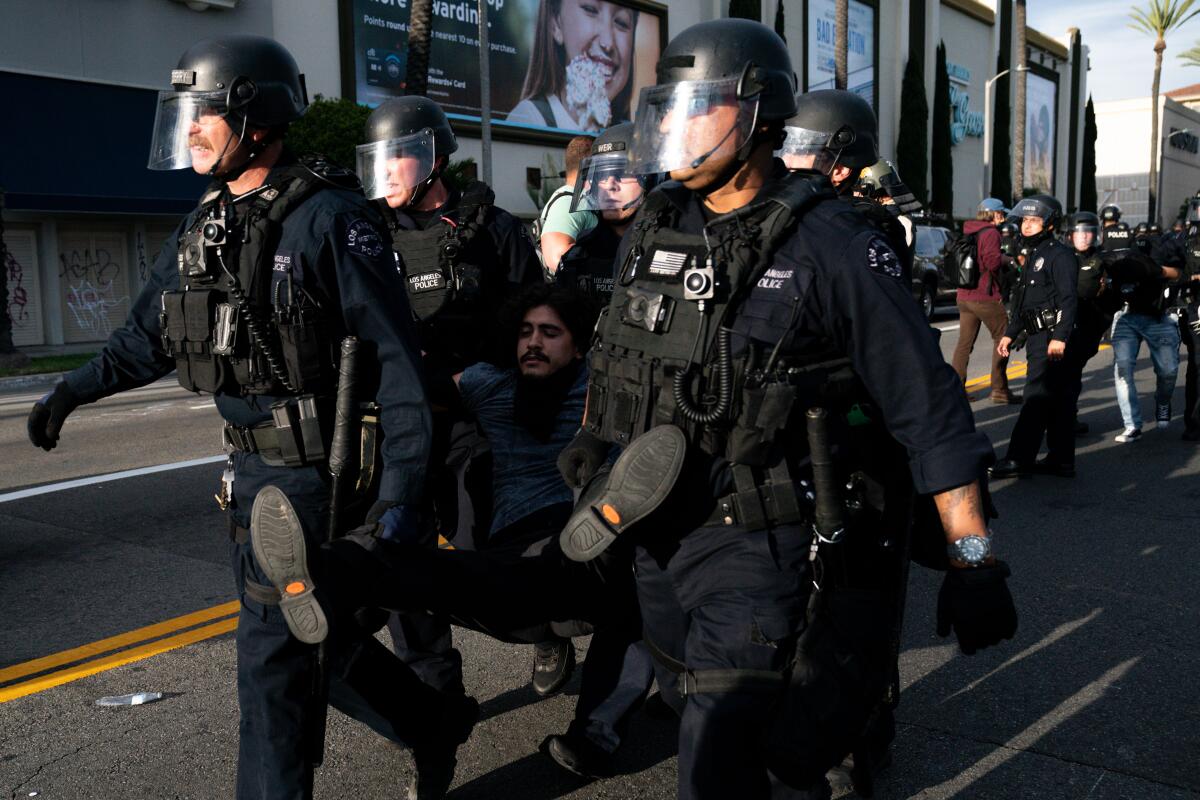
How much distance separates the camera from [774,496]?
241 centimetres

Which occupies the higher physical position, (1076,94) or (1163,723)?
(1076,94)

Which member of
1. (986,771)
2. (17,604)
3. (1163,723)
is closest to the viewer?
(986,771)

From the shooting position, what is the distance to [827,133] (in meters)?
4.11

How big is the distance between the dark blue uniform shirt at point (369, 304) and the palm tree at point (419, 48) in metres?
17.8

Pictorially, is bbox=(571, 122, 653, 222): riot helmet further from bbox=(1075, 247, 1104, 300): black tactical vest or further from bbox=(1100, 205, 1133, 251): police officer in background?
bbox=(1100, 205, 1133, 251): police officer in background

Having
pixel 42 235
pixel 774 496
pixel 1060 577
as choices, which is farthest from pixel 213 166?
pixel 42 235

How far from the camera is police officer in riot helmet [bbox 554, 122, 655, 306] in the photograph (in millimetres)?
4695

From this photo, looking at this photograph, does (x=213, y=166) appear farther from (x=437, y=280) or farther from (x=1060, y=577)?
(x=1060, y=577)

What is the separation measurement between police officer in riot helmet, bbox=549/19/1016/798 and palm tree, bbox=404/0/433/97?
18.2 metres

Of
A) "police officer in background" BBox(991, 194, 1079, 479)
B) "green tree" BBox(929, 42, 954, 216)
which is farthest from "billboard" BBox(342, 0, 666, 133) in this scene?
"police officer in background" BBox(991, 194, 1079, 479)

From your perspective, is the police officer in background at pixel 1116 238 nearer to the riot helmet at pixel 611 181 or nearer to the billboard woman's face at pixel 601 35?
the riot helmet at pixel 611 181

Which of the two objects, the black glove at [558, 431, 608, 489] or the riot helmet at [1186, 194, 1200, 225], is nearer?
the black glove at [558, 431, 608, 489]

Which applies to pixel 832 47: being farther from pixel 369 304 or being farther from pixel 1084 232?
pixel 369 304

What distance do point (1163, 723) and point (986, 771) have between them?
0.75 meters
